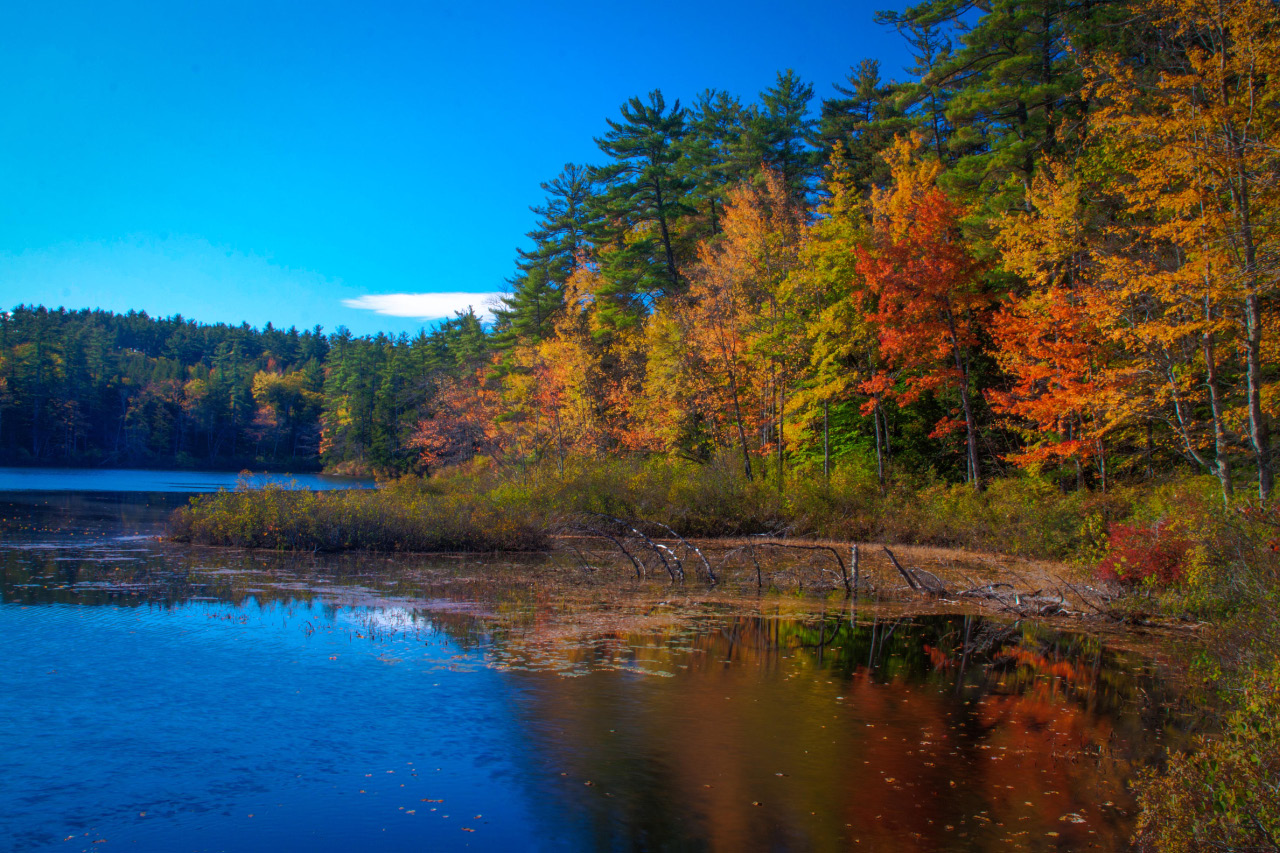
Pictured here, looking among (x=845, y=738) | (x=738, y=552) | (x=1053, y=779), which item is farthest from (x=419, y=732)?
(x=738, y=552)

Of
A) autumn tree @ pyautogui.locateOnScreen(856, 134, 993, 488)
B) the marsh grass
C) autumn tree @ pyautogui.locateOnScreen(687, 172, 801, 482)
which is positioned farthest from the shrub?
autumn tree @ pyautogui.locateOnScreen(687, 172, 801, 482)

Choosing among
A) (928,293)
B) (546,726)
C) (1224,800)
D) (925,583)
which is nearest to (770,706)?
(546,726)

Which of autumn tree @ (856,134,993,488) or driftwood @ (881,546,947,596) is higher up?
autumn tree @ (856,134,993,488)

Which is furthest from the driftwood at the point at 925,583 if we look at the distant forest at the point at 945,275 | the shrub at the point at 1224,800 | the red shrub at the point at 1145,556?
the shrub at the point at 1224,800

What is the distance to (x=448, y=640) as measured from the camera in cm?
1321

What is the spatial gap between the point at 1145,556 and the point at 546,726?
1315 centimetres

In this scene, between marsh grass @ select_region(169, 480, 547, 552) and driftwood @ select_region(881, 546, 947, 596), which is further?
marsh grass @ select_region(169, 480, 547, 552)

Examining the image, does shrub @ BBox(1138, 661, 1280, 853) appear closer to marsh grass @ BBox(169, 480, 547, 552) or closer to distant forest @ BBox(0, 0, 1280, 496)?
distant forest @ BBox(0, 0, 1280, 496)

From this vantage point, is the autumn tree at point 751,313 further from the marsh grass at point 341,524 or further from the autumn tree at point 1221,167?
the autumn tree at point 1221,167

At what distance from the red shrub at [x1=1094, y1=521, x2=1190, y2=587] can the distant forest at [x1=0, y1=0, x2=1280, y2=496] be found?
236cm

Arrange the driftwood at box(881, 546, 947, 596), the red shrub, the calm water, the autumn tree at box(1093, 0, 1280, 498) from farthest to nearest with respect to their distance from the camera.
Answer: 1. the driftwood at box(881, 546, 947, 596)
2. the autumn tree at box(1093, 0, 1280, 498)
3. the red shrub
4. the calm water

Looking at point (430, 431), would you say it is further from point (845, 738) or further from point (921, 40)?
point (845, 738)

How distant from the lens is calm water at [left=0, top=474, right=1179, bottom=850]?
6.72m

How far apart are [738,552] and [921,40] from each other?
25211mm
